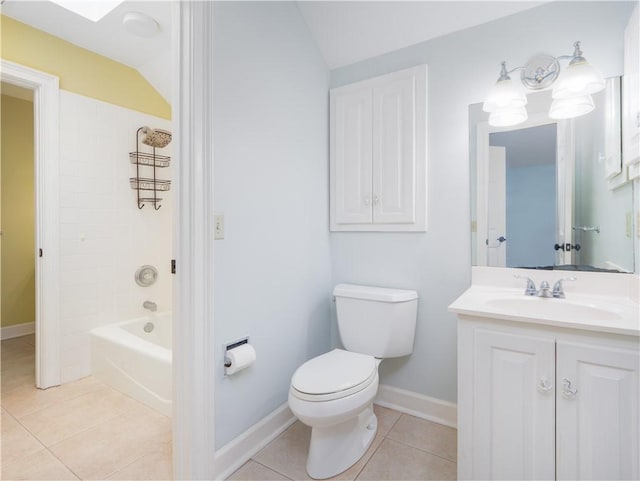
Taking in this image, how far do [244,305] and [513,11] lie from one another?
6.40ft

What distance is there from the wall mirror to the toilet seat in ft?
2.71

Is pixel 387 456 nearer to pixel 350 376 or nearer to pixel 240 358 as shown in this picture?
pixel 350 376

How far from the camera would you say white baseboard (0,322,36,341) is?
10.3 feet

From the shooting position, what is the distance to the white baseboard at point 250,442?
1.44 metres

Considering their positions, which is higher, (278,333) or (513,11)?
(513,11)

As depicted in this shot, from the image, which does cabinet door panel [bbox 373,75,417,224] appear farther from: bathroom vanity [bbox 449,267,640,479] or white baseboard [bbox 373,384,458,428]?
white baseboard [bbox 373,384,458,428]

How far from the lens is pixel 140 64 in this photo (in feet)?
8.61

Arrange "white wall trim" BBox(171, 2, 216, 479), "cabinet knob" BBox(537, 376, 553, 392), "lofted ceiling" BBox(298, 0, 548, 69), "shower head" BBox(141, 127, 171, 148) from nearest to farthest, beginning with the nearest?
"cabinet knob" BBox(537, 376, 553, 392) → "white wall trim" BBox(171, 2, 216, 479) → "lofted ceiling" BBox(298, 0, 548, 69) → "shower head" BBox(141, 127, 171, 148)

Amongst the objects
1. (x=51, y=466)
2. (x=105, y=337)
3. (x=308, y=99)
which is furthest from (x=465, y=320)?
(x=105, y=337)

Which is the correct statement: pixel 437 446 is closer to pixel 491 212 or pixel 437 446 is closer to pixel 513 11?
pixel 491 212

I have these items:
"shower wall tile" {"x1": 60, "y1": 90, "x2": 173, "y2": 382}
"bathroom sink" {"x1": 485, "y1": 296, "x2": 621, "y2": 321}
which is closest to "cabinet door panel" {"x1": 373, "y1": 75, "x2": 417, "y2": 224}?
"bathroom sink" {"x1": 485, "y1": 296, "x2": 621, "y2": 321}

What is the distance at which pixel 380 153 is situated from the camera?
6.39ft

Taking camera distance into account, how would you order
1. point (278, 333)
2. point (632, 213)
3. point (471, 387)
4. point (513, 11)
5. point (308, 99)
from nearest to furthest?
point (471, 387), point (632, 213), point (513, 11), point (278, 333), point (308, 99)

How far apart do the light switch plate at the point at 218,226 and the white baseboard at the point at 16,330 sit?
10.6 ft
